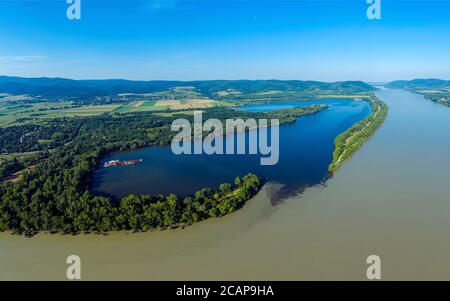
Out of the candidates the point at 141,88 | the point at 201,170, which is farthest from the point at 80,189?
the point at 141,88

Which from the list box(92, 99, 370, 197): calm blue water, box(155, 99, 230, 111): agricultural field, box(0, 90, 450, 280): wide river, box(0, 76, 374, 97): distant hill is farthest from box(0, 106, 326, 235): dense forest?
box(0, 76, 374, 97): distant hill

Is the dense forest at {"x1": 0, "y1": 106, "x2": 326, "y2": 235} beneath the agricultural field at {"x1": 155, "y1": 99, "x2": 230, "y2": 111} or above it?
beneath

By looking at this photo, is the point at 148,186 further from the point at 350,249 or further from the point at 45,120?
the point at 45,120

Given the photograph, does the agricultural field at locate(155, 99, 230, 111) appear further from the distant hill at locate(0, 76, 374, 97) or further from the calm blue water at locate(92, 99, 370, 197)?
the calm blue water at locate(92, 99, 370, 197)

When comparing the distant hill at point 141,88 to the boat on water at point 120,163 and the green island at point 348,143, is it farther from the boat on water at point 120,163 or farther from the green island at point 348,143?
the boat on water at point 120,163

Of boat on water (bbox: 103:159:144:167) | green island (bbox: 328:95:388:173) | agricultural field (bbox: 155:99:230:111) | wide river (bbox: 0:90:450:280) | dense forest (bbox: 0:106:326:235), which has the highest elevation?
agricultural field (bbox: 155:99:230:111)

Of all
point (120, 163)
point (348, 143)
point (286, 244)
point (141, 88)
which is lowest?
point (286, 244)

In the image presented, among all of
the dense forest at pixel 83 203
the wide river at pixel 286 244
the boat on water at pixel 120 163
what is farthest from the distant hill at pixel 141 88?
the wide river at pixel 286 244

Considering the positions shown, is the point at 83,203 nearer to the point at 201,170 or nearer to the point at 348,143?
the point at 201,170
